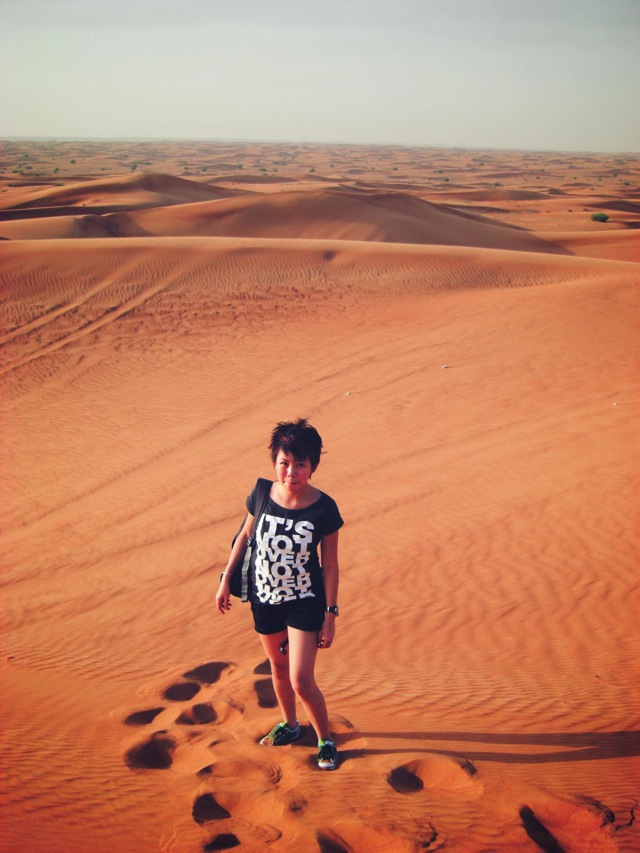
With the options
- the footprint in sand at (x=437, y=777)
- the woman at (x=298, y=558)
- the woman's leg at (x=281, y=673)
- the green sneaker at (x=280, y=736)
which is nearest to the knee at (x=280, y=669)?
the woman's leg at (x=281, y=673)

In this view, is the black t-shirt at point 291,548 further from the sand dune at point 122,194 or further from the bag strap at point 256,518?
the sand dune at point 122,194

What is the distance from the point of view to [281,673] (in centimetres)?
356

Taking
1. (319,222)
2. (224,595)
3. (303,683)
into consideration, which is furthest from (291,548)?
(319,222)

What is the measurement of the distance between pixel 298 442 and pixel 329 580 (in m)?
0.68

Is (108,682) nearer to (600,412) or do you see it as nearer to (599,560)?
(599,560)

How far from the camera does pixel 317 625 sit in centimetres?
326

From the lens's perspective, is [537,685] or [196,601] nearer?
[537,685]

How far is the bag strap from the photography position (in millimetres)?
3332

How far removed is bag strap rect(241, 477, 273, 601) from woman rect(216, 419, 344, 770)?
0.08 feet

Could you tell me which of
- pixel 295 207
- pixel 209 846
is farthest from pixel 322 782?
pixel 295 207

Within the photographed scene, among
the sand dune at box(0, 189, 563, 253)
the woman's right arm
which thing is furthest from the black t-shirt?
the sand dune at box(0, 189, 563, 253)

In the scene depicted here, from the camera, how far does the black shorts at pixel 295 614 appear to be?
10.7 feet

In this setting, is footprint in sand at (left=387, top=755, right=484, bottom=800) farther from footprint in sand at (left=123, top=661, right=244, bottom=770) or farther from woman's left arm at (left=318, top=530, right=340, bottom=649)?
footprint in sand at (left=123, top=661, right=244, bottom=770)

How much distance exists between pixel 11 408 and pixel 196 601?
7.90 metres
